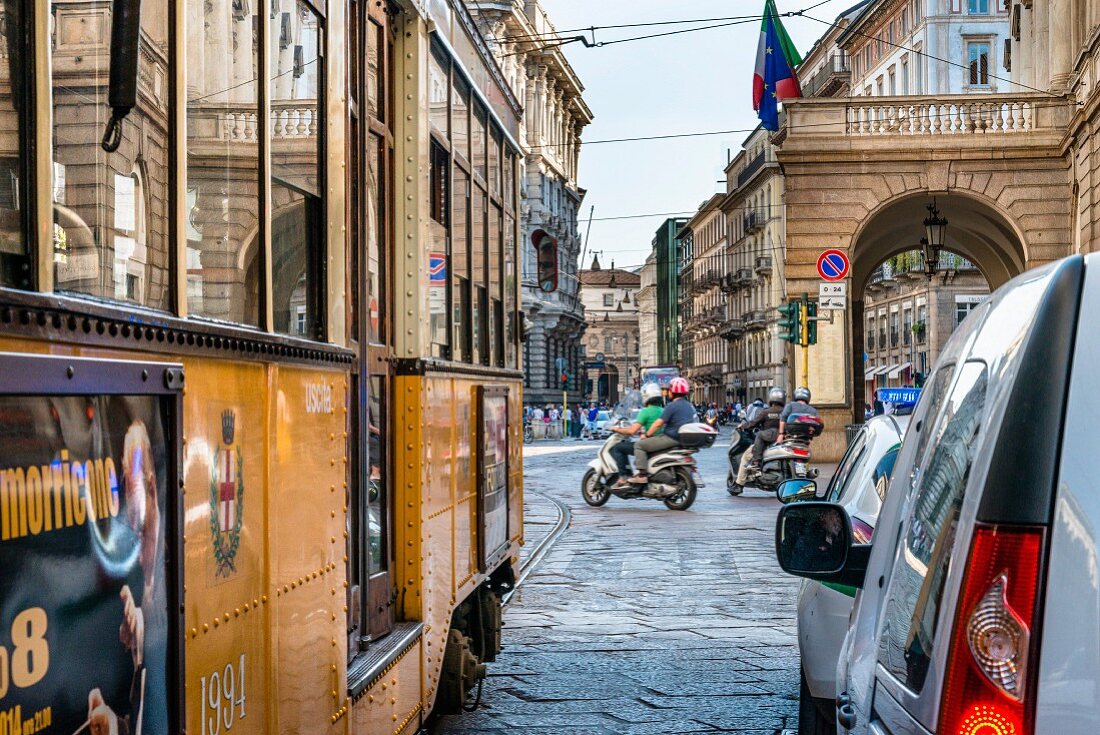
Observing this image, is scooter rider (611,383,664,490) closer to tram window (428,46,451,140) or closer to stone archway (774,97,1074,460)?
stone archway (774,97,1074,460)

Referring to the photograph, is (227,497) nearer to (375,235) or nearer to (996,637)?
(996,637)

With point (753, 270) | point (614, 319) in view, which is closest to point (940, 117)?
point (753, 270)

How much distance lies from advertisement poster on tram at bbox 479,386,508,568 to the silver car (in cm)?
141

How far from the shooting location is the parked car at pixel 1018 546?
5.92ft

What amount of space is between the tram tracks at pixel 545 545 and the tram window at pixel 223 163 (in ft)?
18.4

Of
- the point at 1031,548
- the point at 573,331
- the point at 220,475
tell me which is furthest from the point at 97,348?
the point at 573,331

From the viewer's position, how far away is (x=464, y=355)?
20.5ft

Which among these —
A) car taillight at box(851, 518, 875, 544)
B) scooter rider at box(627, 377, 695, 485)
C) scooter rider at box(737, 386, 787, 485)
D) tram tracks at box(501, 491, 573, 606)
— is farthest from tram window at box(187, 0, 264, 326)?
scooter rider at box(737, 386, 787, 485)

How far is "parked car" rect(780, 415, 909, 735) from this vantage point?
510 centimetres

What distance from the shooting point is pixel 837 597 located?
5133mm

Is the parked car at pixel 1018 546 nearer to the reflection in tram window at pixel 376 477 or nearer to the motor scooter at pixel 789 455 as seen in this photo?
the reflection in tram window at pixel 376 477

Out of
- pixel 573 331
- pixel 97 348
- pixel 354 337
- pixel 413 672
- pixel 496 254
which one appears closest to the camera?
pixel 97 348

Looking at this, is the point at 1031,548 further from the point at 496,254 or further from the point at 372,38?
the point at 496,254

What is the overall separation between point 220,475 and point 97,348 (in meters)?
0.66
